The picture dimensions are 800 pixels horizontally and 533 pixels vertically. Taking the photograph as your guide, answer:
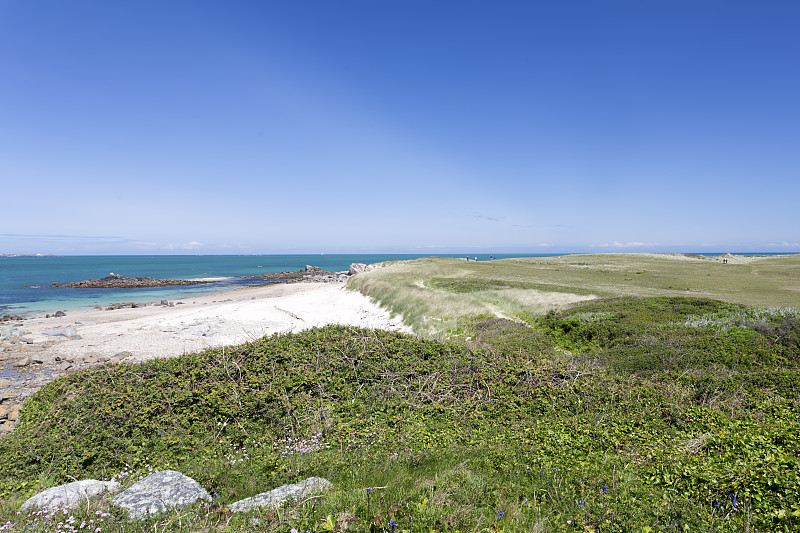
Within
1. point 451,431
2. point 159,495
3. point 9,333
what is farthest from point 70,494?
point 9,333

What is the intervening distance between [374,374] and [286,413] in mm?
2722

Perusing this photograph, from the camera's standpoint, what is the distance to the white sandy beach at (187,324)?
22.9m

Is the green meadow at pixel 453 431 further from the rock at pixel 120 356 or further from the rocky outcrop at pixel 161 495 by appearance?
the rock at pixel 120 356

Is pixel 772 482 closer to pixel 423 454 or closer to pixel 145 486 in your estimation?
pixel 423 454

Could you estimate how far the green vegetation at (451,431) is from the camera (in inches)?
190

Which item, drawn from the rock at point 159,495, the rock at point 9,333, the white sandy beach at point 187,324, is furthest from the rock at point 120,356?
the rock at point 159,495

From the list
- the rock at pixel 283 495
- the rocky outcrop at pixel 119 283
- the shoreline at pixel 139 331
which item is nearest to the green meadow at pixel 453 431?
the rock at pixel 283 495

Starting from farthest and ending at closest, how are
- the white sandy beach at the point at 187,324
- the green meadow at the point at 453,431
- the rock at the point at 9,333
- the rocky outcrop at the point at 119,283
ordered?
the rocky outcrop at the point at 119,283 → the rock at the point at 9,333 → the white sandy beach at the point at 187,324 → the green meadow at the point at 453,431

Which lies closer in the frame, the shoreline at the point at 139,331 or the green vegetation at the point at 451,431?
the green vegetation at the point at 451,431

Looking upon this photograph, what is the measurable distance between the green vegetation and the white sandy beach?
820 centimetres

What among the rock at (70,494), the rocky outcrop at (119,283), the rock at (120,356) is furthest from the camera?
the rocky outcrop at (119,283)

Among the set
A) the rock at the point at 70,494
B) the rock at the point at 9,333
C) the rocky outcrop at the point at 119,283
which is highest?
the rock at the point at 70,494

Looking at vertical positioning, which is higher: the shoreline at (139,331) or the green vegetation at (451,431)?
the green vegetation at (451,431)

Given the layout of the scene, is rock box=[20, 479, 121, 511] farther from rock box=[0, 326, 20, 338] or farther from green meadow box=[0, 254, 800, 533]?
rock box=[0, 326, 20, 338]
